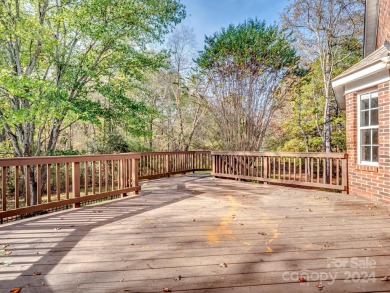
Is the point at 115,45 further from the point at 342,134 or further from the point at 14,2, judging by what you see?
the point at 342,134

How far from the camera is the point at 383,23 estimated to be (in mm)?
5723

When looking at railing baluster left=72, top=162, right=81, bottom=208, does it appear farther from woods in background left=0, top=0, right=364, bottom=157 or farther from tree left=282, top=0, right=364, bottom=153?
tree left=282, top=0, right=364, bottom=153

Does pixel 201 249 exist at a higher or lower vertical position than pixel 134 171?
lower

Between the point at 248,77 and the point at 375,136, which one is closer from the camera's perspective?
the point at 375,136

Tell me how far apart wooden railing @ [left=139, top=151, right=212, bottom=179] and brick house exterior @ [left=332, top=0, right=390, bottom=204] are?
5620mm

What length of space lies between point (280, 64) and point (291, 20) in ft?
11.3

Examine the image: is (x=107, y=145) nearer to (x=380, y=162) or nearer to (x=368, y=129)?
(x=368, y=129)

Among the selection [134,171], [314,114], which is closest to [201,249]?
[134,171]

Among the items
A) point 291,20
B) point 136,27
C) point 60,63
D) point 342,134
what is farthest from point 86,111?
point 342,134

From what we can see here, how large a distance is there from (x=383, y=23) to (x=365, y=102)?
2.23m

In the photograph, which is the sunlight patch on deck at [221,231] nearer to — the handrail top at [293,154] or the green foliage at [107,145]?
the handrail top at [293,154]

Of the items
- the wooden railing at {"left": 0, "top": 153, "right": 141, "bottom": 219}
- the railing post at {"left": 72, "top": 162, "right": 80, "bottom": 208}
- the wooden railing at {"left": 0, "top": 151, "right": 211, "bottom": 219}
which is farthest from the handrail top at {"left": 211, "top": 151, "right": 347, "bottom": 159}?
the railing post at {"left": 72, "top": 162, "right": 80, "bottom": 208}

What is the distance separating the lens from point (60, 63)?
Result: 788 cm

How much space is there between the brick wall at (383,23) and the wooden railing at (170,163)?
6574 millimetres
